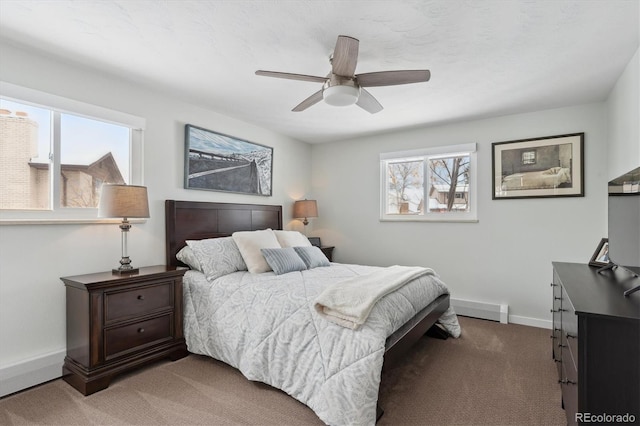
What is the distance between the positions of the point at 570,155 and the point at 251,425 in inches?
152

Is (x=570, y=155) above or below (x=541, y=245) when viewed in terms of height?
above

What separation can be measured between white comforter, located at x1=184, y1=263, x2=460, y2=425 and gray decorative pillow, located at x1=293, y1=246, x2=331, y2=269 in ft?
0.74

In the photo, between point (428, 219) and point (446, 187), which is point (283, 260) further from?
point (446, 187)

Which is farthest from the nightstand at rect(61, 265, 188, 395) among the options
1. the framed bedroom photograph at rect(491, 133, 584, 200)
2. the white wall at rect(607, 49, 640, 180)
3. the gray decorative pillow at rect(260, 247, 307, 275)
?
the white wall at rect(607, 49, 640, 180)

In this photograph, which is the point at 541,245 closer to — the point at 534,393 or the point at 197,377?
the point at 534,393

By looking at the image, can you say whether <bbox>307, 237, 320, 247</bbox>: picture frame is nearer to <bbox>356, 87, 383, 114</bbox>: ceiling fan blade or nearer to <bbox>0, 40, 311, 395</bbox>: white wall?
<bbox>0, 40, 311, 395</bbox>: white wall

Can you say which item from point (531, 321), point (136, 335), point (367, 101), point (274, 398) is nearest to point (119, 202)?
point (136, 335)

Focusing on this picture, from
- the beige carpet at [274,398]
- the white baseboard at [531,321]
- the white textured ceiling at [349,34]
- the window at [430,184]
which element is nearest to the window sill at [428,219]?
the window at [430,184]

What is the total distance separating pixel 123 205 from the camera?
8.28 ft

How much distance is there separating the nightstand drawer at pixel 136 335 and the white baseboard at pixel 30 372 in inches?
19.6

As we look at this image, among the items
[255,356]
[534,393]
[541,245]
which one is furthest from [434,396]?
[541,245]

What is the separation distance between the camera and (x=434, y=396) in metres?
2.17

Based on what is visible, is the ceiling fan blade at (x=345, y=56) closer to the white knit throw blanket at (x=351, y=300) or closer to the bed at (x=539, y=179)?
the white knit throw blanket at (x=351, y=300)

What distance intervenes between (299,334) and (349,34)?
195cm
